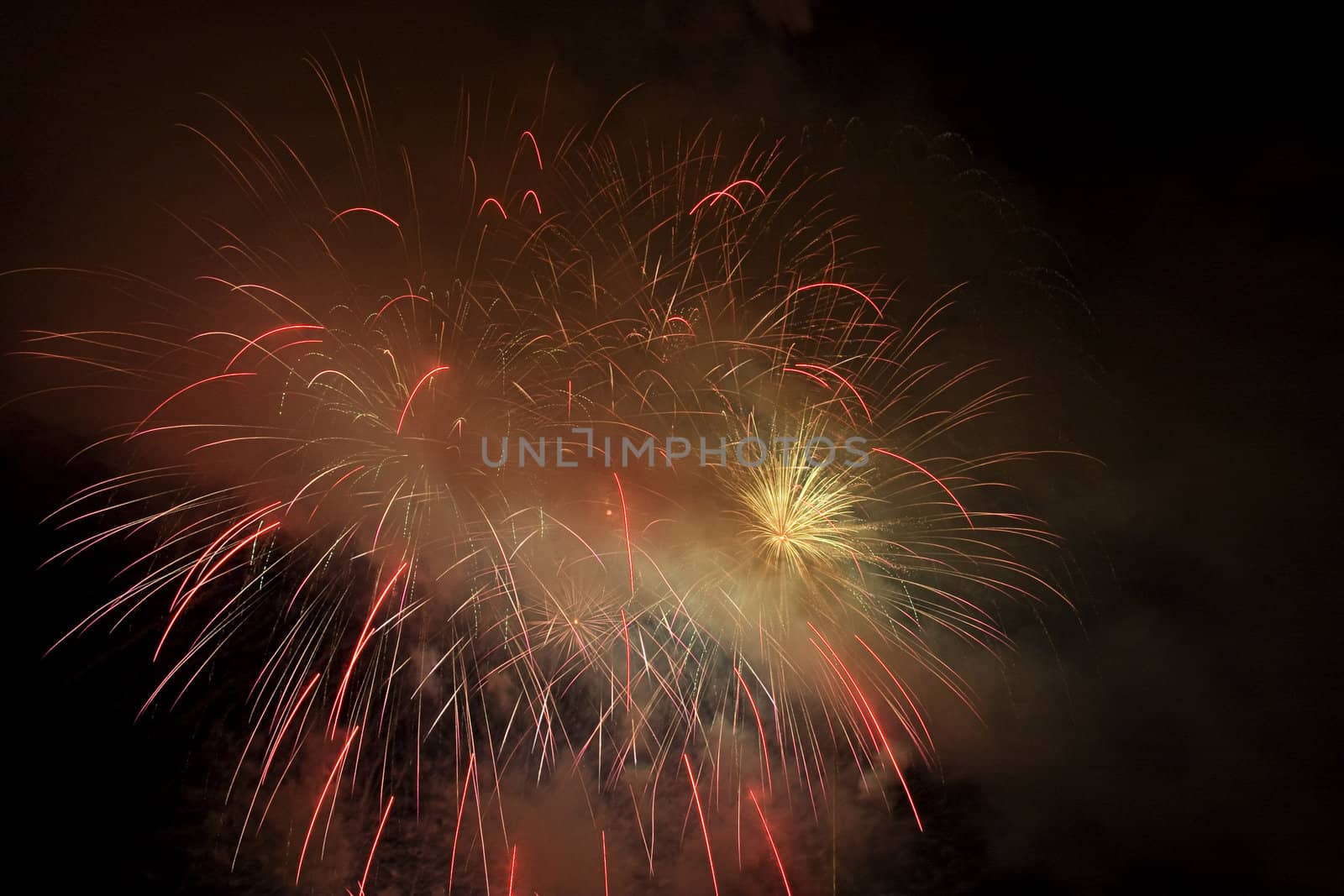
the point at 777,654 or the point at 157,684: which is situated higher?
the point at 157,684

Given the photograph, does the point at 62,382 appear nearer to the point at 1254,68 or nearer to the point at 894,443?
the point at 894,443

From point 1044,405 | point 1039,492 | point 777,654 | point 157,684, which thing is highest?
point 1044,405

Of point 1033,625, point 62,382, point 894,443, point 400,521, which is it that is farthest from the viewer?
point 1033,625

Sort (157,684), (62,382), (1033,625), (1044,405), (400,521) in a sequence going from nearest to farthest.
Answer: (400,521) < (62,382) < (157,684) < (1044,405) < (1033,625)

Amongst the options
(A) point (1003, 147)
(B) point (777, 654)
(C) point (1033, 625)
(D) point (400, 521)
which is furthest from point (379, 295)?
(C) point (1033, 625)

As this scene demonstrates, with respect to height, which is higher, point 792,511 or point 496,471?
point 496,471

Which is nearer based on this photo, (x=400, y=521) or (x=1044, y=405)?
(x=400, y=521)

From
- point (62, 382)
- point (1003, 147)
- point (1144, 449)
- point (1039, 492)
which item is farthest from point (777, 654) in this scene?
point (62, 382)
